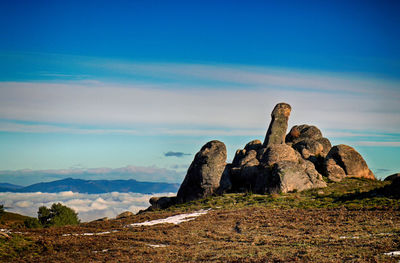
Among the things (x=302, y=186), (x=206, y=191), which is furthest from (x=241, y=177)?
(x=302, y=186)

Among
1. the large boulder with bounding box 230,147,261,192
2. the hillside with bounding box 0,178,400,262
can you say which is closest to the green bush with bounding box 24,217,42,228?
the hillside with bounding box 0,178,400,262

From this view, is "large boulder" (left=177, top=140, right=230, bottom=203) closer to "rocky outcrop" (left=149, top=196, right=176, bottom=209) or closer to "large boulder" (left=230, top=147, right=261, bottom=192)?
"rocky outcrop" (left=149, top=196, right=176, bottom=209)

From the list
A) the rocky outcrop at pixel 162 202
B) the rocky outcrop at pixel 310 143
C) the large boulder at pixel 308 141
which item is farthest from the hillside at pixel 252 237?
the large boulder at pixel 308 141

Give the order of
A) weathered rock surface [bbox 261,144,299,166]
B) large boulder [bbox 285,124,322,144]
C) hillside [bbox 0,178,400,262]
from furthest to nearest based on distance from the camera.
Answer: large boulder [bbox 285,124,322,144], weathered rock surface [bbox 261,144,299,166], hillside [bbox 0,178,400,262]

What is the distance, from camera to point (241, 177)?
52.9m

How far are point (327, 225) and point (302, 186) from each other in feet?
62.5

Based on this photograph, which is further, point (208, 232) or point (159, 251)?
point (208, 232)

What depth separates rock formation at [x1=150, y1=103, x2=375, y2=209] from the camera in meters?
47.8

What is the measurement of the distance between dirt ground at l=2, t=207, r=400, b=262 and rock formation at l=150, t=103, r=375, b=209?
11.4 meters

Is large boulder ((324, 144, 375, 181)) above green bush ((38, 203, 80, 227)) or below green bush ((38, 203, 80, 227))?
above

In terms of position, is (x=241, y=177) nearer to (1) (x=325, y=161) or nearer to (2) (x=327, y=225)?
(1) (x=325, y=161)

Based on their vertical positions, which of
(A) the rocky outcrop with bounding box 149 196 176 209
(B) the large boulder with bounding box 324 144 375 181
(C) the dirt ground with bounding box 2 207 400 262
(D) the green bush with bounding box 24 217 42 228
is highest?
(B) the large boulder with bounding box 324 144 375 181

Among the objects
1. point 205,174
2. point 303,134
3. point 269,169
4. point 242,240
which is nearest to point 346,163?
point 303,134

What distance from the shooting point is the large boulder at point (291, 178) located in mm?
46625
